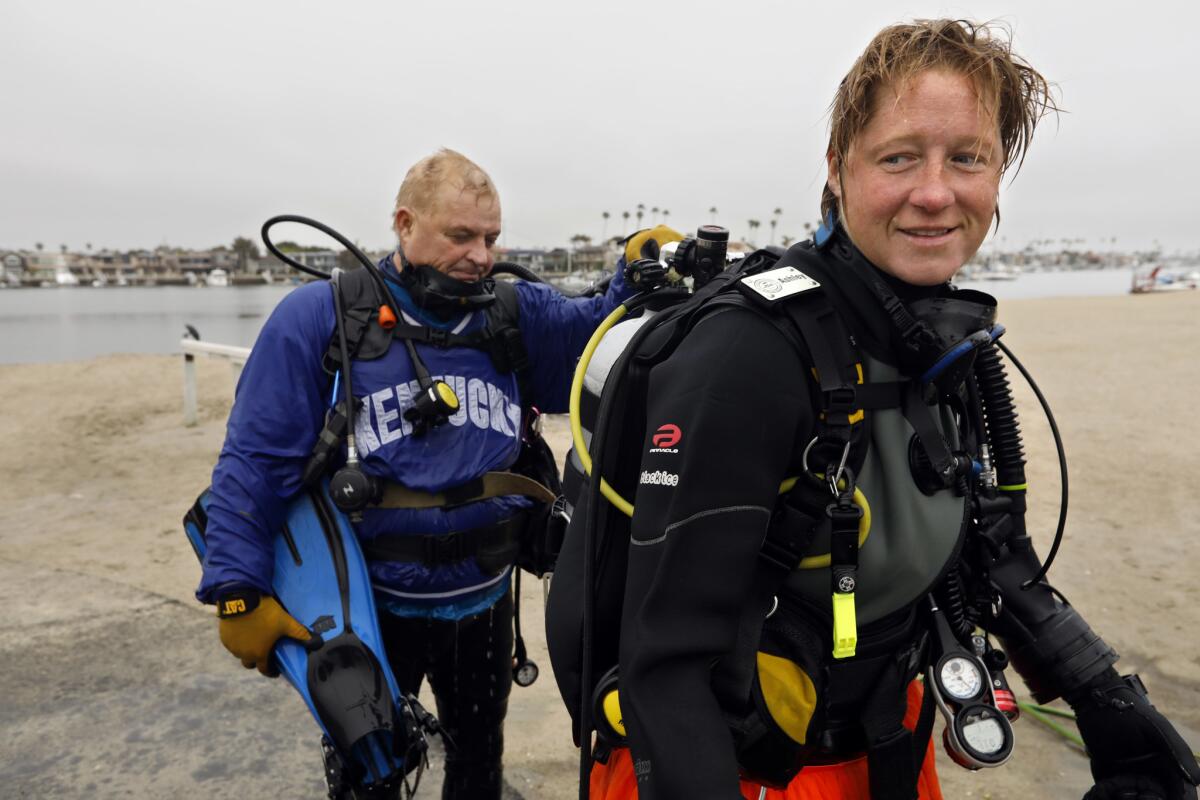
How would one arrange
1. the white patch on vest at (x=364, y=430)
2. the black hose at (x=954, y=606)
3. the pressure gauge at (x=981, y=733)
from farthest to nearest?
the white patch on vest at (x=364, y=430), the black hose at (x=954, y=606), the pressure gauge at (x=981, y=733)

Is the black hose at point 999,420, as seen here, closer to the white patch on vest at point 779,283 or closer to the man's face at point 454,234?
the white patch on vest at point 779,283

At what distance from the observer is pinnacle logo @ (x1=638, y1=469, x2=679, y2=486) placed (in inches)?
46.8

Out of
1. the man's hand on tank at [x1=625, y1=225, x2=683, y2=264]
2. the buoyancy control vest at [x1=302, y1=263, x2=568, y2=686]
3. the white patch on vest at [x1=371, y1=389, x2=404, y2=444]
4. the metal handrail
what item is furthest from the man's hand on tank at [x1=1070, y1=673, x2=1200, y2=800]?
the metal handrail

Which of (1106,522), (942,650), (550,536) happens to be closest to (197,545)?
(550,536)

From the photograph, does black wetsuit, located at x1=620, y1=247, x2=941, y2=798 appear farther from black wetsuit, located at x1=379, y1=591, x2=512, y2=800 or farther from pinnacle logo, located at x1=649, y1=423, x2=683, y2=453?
black wetsuit, located at x1=379, y1=591, x2=512, y2=800

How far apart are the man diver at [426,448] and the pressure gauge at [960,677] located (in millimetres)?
1397

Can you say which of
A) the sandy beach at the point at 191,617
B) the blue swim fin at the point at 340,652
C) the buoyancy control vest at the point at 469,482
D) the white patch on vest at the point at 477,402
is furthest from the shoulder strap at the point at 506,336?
the sandy beach at the point at 191,617

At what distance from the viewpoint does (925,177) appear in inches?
51.9

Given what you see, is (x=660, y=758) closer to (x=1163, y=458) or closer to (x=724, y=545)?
(x=724, y=545)

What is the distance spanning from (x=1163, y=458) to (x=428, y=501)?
7920mm

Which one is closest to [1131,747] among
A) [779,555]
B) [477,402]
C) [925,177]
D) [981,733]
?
[981,733]

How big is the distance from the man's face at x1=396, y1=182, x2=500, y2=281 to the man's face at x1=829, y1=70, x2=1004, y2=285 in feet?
4.38

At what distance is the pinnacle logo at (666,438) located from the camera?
1.19 meters

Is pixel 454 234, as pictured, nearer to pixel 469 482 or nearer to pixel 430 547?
pixel 469 482
